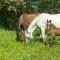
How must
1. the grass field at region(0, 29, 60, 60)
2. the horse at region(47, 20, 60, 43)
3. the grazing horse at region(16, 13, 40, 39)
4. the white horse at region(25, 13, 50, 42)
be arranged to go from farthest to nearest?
the grazing horse at region(16, 13, 40, 39), the white horse at region(25, 13, 50, 42), the horse at region(47, 20, 60, 43), the grass field at region(0, 29, 60, 60)

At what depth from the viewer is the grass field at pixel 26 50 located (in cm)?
969

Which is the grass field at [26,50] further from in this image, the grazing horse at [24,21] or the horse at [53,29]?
the grazing horse at [24,21]

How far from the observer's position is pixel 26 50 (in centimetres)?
1100

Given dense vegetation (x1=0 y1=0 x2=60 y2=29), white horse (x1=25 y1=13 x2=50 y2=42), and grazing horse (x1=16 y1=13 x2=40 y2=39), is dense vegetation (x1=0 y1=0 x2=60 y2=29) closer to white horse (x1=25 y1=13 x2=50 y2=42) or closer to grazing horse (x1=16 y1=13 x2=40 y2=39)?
grazing horse (x1=16 y1=13 x2=40 y2=39)

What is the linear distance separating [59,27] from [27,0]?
6.45 meters

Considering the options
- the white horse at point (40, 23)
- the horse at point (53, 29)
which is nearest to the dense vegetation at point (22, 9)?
the white horse at point (40, 23)

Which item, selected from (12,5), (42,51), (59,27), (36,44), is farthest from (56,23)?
(12,5)

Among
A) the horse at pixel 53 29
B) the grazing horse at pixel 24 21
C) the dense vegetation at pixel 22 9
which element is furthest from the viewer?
the dense vegetation at pixel 22 9

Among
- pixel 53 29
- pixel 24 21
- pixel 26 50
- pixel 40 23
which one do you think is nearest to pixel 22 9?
pixel 24 21

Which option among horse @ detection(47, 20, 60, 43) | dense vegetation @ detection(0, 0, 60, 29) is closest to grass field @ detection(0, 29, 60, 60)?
horse @ detection(47, 20, 60, 43)

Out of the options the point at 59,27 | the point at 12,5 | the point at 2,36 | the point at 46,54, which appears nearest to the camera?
the point at 46,54

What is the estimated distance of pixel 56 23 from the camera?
42.8 feet

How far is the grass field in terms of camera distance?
969cm

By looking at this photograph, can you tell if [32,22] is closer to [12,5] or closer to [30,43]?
[30,43]
